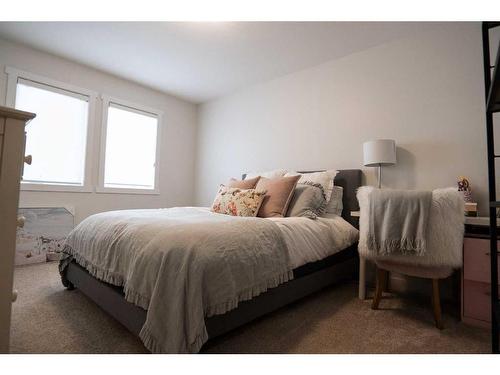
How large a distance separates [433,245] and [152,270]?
65.8 inches

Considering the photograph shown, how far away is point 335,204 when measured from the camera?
2.53 metres

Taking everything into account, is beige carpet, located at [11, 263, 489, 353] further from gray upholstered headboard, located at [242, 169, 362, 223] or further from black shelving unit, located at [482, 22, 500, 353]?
gray upholstered headboard, located at [242, 169, 362, 223]

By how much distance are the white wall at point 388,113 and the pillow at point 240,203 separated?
46.9 inches

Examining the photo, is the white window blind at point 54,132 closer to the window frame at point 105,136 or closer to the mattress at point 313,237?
the window frame at point 105,136

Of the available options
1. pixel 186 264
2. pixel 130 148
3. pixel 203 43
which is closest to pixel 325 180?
pixel 186 264

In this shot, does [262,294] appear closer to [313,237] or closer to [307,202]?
[313,237]

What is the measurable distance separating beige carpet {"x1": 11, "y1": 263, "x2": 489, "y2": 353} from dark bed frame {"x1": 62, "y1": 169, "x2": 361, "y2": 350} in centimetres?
10

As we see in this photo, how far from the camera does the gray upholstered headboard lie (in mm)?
2582

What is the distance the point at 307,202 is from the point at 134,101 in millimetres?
3080

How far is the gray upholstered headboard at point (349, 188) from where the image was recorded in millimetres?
2582

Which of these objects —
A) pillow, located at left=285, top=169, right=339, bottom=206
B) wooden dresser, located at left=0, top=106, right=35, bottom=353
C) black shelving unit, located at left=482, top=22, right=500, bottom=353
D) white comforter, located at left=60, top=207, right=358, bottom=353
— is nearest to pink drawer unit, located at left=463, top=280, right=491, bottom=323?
black shelving unit, located at left=482, top=22, right=500, bottom=353

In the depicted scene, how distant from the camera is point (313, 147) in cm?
307

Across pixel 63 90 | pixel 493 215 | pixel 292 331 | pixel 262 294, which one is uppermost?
pixel 63 90
